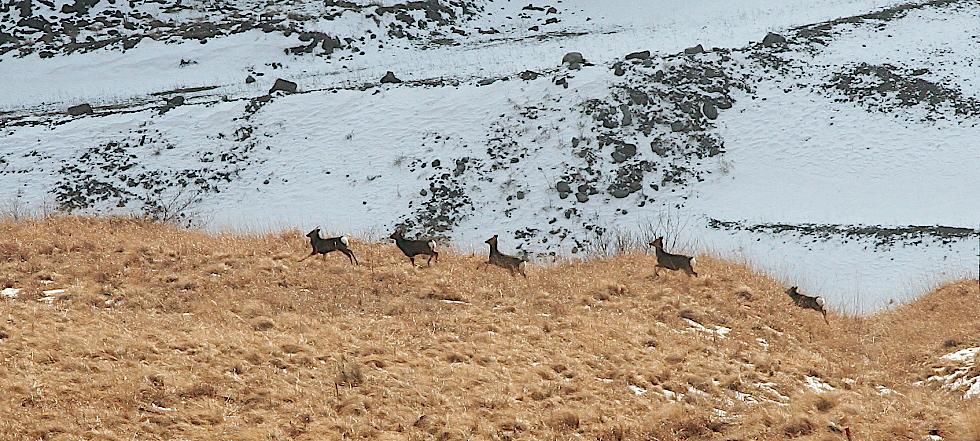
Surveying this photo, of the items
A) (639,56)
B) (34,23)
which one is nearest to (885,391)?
(639,56)

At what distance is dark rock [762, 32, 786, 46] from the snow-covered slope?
17 centimetres

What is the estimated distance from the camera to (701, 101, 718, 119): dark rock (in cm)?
2470

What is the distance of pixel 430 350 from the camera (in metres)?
10.2

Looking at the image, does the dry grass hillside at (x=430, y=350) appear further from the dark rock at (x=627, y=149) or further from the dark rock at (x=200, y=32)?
the dark rock at (x=200, y=32)

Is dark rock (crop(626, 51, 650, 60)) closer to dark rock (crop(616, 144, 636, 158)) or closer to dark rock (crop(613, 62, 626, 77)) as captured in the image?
dark rock (crop(613, 62, 626, 77))

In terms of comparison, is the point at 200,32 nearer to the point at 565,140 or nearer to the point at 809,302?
the point at 565,140

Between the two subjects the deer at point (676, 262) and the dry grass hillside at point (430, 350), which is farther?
the deer at point (676, 262)

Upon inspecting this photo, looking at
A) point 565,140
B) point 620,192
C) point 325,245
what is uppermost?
point 325,245

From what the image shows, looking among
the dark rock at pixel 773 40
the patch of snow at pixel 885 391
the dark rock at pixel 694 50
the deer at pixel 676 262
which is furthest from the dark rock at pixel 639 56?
the patch of snow at pixel 885 391

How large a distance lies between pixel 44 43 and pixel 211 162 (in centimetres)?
1563

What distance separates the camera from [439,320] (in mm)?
11398

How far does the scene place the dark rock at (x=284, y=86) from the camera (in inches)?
1088

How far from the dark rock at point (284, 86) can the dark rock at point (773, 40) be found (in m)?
18.1

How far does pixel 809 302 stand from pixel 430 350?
258 inches
